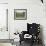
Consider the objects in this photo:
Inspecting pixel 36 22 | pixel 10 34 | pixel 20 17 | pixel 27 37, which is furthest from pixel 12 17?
pixel 27 37

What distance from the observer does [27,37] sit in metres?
4.75

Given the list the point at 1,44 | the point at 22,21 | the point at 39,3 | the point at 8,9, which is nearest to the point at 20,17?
the point at 22,21

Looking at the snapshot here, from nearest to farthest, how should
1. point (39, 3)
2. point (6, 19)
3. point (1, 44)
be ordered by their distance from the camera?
point (1, 44) → point (39, 3) → point (6, 19)

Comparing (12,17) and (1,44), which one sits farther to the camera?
(12,17)

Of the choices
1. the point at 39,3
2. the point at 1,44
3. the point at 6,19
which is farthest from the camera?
the point at 6,19

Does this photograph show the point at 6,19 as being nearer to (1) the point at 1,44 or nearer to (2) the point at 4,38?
(2) the point at 4,38

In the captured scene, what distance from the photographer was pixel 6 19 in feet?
A: 20.2

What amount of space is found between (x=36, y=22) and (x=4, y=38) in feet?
5.87

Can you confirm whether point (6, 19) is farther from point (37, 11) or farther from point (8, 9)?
point (37, 11)

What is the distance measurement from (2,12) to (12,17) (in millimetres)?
663

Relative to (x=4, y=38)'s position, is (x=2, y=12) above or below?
above

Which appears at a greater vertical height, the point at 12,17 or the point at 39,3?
the point at 39,3

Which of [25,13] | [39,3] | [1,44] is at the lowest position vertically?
[1,44]

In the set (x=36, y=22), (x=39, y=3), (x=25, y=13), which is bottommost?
(x=36, y=22)
